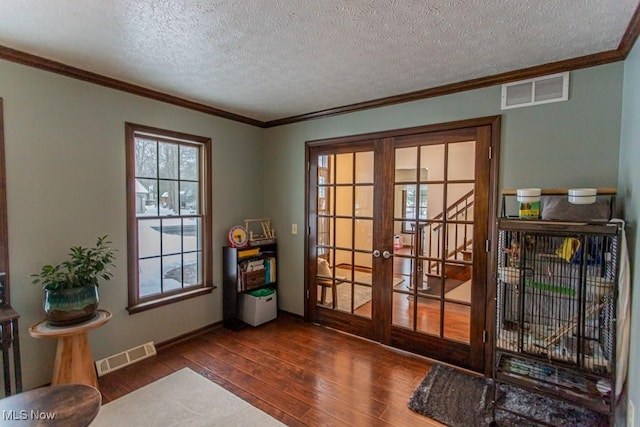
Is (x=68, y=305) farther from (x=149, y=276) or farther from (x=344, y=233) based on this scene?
(x=344, y=233)

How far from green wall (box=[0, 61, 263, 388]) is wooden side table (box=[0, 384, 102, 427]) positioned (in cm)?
137

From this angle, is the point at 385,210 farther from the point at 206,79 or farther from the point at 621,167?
the point at 206,79

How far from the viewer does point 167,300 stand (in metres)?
3.22

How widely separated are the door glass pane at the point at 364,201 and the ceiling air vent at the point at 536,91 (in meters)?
1.43

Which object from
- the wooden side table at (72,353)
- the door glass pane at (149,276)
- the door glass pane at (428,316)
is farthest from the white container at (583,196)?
the door glass pane at (149,276)

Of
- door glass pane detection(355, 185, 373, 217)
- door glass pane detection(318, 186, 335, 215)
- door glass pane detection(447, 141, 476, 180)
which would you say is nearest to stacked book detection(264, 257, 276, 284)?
door glass pane detection(318, 186, 335, 215)

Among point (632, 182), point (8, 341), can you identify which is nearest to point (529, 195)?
point (632, 182)

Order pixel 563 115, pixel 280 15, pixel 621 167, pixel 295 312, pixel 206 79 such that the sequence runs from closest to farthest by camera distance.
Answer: pixel 280 15, pixel 621 167, pixel 563 115, pixel 206 79, pixel 295 312

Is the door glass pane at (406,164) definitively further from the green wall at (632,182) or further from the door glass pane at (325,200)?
the green wall at (632,182)

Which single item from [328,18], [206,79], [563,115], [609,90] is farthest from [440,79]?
[206,79]

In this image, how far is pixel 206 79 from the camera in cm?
275

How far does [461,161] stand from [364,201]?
1.05 m

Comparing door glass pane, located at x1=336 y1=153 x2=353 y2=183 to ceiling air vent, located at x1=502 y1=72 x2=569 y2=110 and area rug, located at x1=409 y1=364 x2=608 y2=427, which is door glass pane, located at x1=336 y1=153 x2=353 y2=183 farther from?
area rug, located at x1=409 y1=364 x2=608 y2=427

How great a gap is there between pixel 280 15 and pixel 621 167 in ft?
7.98
